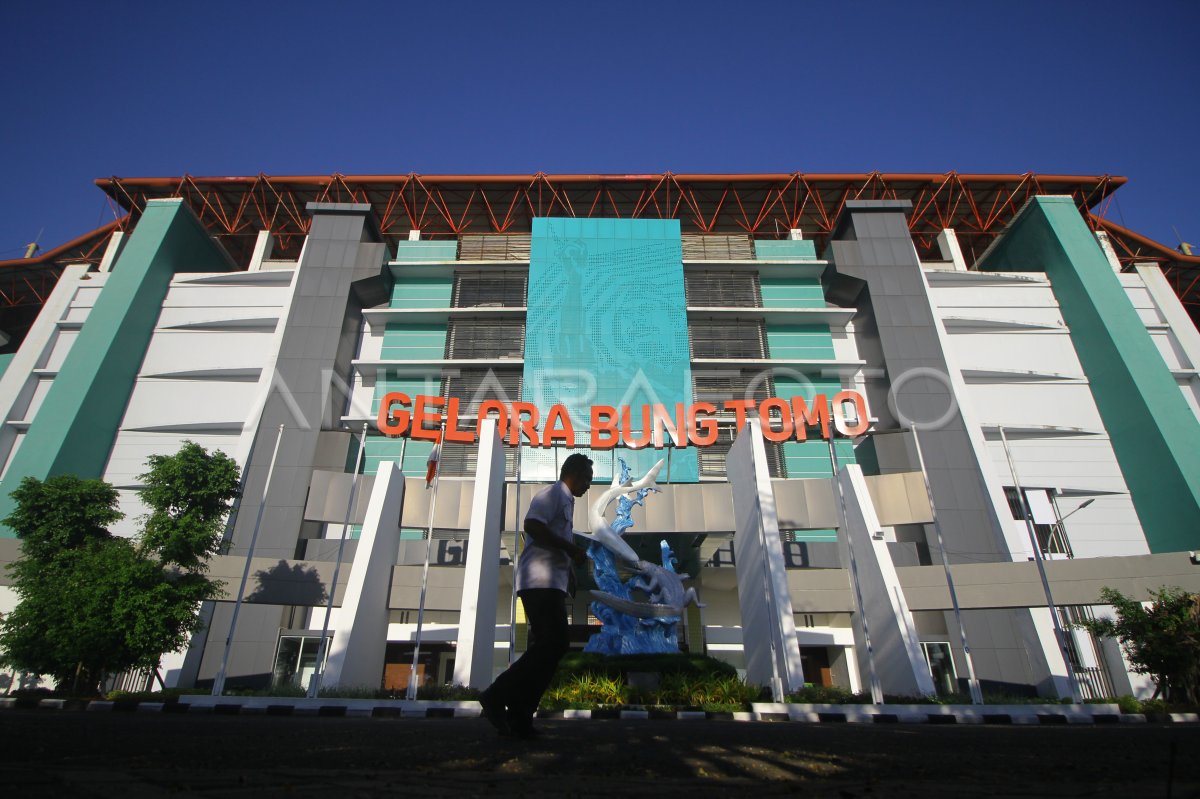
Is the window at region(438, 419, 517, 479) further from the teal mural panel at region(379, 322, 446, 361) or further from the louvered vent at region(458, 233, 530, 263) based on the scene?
the louvered vent at region(458, 233, 530, 263)

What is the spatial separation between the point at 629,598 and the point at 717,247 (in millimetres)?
26254

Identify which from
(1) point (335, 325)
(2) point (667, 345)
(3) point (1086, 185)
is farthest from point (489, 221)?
(3) point (1086, 185)

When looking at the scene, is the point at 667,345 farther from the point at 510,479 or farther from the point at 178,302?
the point at 178,302

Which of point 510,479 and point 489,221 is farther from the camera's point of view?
point 489,221

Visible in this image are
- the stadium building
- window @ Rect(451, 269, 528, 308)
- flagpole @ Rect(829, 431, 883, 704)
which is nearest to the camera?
flagpole @ Rect(829, 431, 883, 704)

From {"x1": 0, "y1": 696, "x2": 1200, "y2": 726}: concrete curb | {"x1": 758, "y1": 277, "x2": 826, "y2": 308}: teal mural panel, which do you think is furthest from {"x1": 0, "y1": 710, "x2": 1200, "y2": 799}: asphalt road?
{"x1": 758, "y1": 277, "x2": 826, "y2": 308}: teal mural panel

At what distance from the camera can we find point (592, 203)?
40656 mm

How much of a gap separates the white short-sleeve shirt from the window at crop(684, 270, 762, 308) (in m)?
32.2

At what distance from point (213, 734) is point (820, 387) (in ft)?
111

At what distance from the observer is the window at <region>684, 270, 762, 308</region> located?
36469 mm

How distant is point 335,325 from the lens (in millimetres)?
32875

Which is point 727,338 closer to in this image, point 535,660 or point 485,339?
point 485,339

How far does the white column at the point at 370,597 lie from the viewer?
52.9 ft

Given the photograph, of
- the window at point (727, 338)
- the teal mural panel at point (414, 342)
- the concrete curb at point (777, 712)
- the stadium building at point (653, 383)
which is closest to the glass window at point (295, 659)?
the stadium building at point (653, 383)
